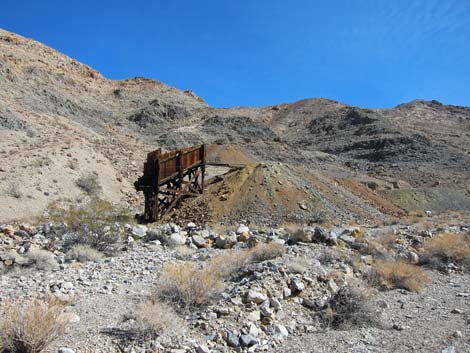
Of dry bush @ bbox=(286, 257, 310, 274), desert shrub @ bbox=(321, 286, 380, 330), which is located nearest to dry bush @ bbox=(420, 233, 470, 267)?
dry bush @ bbox=(286, 257, 310, 274)

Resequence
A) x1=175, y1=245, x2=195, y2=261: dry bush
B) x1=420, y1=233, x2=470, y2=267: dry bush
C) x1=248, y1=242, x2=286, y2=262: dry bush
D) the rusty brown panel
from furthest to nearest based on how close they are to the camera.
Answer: the rusty brown panel < x1=420, y1=233, x2=470, y2=267: dry bush < x1=175, y1=245, x2=195, y2=261: dry bush < x1=248, y1=242, x2=286, y2=262: dry bush

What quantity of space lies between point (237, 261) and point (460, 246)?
6.39 m

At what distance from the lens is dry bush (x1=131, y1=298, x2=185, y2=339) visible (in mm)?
4809

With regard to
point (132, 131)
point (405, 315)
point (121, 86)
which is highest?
point (121, 86)

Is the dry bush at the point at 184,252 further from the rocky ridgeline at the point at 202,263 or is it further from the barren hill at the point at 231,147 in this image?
the barren hill at the point at 231,147

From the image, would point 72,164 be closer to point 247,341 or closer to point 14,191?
point 14,191

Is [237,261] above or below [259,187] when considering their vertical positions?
below

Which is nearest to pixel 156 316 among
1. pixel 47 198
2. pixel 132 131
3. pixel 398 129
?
pixel 47 198

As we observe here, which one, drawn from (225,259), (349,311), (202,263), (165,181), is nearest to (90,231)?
(202,263)

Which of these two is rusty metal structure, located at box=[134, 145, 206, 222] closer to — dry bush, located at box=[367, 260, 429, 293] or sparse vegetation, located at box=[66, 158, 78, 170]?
sparse vegetation, located at box=[66, 158, 78, 170]

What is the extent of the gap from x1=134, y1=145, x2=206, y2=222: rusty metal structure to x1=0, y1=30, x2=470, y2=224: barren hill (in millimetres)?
793

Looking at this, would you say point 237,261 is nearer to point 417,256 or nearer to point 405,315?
point 405,315

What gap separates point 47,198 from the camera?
53.2ft

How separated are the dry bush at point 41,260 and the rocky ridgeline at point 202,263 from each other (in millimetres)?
22
